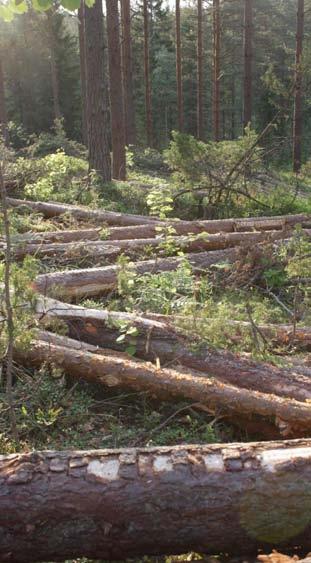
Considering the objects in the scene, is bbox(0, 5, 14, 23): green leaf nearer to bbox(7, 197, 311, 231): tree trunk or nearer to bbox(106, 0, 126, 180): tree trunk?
bbox(7, 197, 311, 231): tree trunk

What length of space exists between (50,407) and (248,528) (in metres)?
1.94

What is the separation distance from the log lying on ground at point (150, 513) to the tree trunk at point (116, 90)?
1255cm

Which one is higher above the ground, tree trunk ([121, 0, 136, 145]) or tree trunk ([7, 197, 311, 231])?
tree trunk ([121, 0, 136, 145])

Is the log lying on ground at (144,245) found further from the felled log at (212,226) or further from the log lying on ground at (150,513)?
the log lying on ground at (150,513)

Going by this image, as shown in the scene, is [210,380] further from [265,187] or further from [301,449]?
[265,187]

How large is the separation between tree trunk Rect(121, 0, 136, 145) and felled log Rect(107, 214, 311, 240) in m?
15.1

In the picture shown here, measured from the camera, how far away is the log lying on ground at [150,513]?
104 inches

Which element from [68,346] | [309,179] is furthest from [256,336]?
[309,179]

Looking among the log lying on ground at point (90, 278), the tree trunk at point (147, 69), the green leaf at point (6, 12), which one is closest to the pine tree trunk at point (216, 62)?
the tree trunk at point (147, 69)

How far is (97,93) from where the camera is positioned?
12328mm

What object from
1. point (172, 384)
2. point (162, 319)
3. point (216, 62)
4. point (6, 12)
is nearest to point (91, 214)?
point (162, 319)

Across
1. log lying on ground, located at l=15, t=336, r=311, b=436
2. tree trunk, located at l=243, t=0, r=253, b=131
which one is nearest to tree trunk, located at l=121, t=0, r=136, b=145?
tree trunk, located at l=243, t=0, r=253, b=131

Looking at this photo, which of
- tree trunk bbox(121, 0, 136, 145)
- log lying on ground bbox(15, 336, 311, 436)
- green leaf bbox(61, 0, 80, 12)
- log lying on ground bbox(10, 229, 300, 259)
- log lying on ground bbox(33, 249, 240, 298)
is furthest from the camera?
tree trunk bbox(121, 0, 136, 145)

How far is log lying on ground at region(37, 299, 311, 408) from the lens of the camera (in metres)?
4.22
